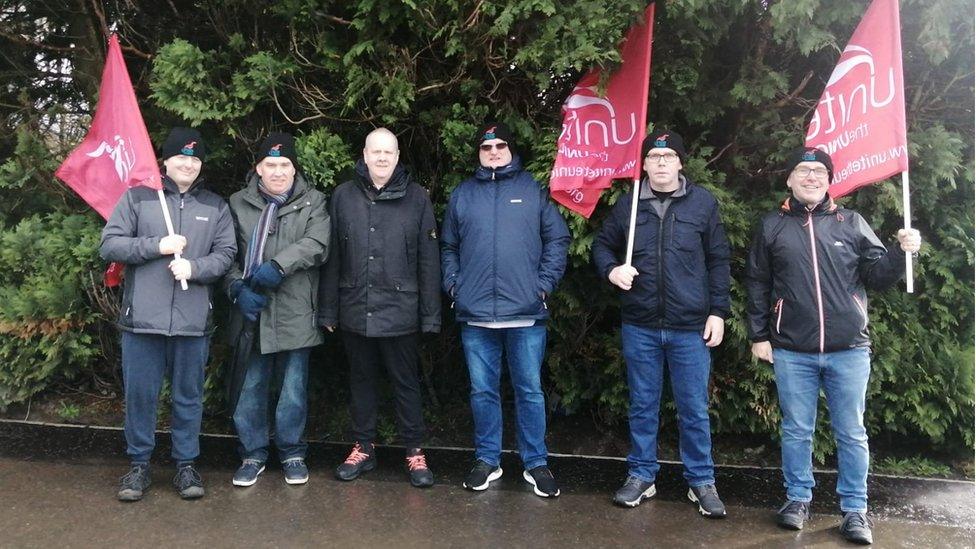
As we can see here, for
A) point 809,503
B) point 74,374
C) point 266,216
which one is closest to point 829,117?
point 809,503

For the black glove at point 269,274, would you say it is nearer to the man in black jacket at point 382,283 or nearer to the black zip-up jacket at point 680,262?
the man in black jacket at point 382,283

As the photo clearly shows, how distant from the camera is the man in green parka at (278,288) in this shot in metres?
4.27

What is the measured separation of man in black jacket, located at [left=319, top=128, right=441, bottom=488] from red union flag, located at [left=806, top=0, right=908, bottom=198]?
2300 mm

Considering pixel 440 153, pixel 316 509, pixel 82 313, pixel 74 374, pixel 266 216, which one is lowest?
pixel 316 509

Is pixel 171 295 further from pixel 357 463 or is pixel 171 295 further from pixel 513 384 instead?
pixel 513 384

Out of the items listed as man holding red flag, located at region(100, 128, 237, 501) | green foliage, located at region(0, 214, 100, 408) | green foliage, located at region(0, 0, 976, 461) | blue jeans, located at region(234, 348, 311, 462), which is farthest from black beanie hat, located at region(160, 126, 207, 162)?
green foliage, located at region(0, 214, 100, 408)

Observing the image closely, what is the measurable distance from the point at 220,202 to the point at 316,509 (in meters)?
1.84

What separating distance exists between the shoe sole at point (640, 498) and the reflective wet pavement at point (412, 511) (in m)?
0.04

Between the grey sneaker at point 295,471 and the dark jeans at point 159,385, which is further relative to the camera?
the grey sneaker at point 295,471

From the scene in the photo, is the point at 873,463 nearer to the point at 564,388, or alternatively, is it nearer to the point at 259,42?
the point at 564,388

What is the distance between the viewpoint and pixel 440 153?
5086 mm

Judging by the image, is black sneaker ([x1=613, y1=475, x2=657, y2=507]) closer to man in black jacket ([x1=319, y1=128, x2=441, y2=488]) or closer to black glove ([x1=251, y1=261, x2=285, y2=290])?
man in black jacket ([x1=319, y1=128, x2=441, y2=488])

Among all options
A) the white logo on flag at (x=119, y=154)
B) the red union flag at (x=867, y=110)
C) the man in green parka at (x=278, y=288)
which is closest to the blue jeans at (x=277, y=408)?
the man in green parka at (x=278, y=288)

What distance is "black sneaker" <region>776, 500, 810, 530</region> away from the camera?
3.92m
